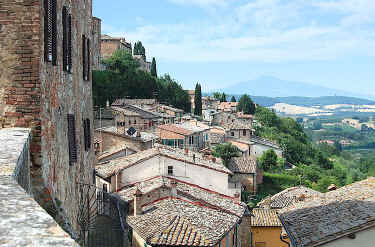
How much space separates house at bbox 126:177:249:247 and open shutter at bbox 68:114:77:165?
591 centimetres

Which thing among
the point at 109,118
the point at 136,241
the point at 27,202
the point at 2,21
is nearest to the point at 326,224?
the point at 136,241

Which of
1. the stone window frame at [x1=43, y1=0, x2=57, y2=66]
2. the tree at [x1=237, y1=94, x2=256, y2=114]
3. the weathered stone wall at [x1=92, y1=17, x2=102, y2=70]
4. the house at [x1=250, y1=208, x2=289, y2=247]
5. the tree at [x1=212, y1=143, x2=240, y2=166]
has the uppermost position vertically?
the weathered stone wall at [x1=92, y1=17, x2=102, y2=70]

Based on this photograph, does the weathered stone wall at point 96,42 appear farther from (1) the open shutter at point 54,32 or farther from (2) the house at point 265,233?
(1) the open shutter at point 54,32

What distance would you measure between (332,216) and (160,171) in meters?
12.4

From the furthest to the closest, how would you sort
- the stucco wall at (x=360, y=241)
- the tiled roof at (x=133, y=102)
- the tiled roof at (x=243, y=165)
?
1. the tiled roof at (x=133, y=102)
2. the tiled roof at (x=243, y=165)
3. the stucco wall at (x=360, y=241)

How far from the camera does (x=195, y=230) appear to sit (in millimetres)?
15641

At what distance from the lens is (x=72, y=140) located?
32.4 ft

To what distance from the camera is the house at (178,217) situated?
49.9 ft

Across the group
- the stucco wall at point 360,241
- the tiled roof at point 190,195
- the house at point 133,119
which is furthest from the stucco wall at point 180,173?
the house at point 133,119

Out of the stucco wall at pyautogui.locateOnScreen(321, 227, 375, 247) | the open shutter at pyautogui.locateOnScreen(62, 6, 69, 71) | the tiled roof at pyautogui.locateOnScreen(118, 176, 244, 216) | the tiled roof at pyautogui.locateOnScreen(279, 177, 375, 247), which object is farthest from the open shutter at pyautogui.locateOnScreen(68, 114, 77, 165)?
the tiled roof at pyautogui.locateOnScreen(118, 176, 244, 216)

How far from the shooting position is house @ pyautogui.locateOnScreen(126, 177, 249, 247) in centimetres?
1520

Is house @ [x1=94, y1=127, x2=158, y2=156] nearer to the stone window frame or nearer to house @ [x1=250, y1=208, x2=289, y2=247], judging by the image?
house @ [x1=250, y1=208, x2=289, y2=247]

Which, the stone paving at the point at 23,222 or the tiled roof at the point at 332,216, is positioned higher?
the stone paving at the point at 23,222

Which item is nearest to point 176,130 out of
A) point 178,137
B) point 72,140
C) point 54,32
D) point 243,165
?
point 178,137
